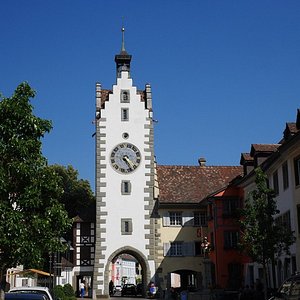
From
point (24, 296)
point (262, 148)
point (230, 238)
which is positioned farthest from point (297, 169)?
point (24, 296)

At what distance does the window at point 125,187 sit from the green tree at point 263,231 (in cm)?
2494

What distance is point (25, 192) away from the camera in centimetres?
1906

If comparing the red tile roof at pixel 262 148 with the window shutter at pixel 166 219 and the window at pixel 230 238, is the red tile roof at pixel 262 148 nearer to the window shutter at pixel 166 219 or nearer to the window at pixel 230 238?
the window at pixel 230 238

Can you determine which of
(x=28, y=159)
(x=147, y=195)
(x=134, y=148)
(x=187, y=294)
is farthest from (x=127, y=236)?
(x=28, y=159)

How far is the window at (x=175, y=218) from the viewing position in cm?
5822

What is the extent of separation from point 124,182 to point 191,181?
7686 millimetres

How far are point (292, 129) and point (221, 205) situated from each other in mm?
16785

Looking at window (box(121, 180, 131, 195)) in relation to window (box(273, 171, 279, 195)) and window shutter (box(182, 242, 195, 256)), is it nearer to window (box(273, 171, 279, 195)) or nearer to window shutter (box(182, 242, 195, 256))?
window shutter (box(182, 242, 195, 256))

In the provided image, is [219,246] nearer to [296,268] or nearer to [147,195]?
[147,195]

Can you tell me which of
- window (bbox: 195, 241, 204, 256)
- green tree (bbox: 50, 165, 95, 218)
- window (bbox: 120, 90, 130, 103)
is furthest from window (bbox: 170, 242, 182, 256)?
green tree (bbox: 50, 165, 95, 218)

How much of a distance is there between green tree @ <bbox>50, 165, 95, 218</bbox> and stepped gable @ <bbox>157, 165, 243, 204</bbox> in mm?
16805

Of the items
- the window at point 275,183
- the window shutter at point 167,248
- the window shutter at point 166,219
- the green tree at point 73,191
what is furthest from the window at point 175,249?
the green tree at point 73,191

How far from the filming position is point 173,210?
191 ft

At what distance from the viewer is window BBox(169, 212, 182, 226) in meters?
58.2
